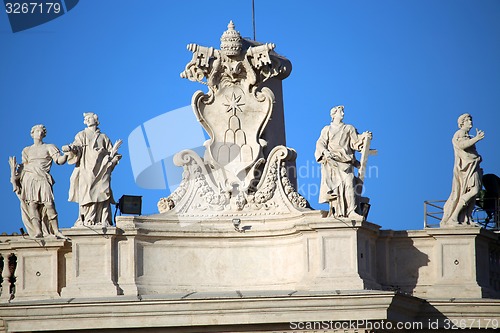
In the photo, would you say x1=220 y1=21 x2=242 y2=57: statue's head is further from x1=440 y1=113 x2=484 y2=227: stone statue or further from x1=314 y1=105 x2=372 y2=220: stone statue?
x1=440 y1=113 x2=484 y2=227: stone statue

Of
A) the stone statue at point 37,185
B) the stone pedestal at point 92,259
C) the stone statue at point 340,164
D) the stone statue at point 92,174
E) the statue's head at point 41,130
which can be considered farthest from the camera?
the statue's head at point 41,130

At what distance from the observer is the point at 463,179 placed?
5006 cm

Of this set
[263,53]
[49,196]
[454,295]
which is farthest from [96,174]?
[454,295]

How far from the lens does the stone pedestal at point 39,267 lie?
50.0 metres

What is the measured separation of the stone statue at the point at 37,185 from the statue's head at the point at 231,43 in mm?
4218

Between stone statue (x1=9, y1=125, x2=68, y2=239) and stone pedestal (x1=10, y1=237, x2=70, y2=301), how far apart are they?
0.23 m

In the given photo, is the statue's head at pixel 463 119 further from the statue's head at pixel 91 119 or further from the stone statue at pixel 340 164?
the statue's head at pixel 91 119

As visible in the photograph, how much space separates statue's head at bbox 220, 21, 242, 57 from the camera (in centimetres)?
5056

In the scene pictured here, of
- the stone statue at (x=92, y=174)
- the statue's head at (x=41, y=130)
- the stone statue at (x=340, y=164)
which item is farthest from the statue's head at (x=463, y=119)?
the statue's head at (x=41, y=130)

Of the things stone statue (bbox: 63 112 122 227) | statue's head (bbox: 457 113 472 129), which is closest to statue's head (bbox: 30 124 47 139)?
stone statue (bbox: 63 112 122 227)

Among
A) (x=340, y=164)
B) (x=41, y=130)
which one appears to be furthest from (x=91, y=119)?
(x=340, y=164)

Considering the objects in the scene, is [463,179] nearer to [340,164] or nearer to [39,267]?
[340,164]

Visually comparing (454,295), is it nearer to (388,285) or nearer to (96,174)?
(388,285)

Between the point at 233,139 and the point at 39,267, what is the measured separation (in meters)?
5.01
